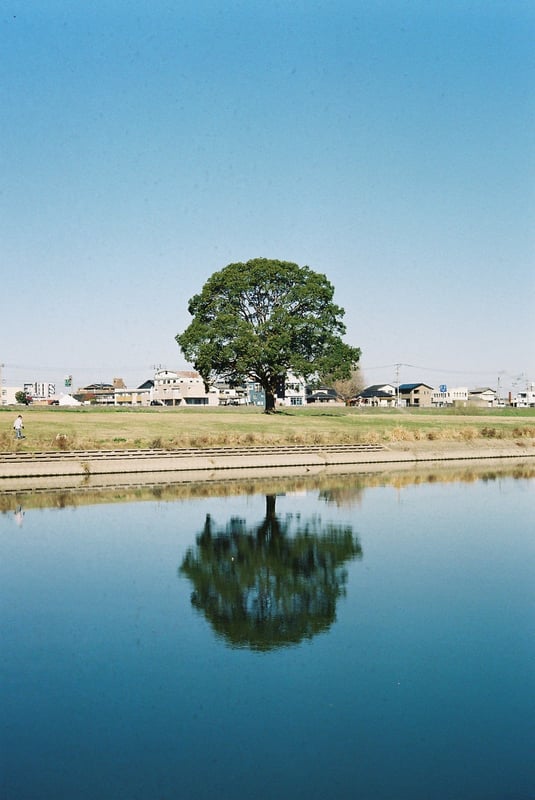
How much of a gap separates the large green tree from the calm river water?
53.5 m

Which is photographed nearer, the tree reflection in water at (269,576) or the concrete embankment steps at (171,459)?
the tree reflection in water at (269,576)

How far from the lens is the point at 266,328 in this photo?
261 ft

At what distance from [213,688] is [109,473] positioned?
104ft

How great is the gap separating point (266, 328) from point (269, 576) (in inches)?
2413

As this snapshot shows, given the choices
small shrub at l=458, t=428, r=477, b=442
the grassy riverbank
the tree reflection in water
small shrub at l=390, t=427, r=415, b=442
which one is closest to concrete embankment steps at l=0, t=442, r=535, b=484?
small shrub at l=390, t=427, r=415, b=442

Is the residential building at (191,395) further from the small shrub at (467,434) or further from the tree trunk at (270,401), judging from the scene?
the small shrub at (467,434)

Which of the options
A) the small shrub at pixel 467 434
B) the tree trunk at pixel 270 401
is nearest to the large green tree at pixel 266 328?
the tree trunk at pixel 270 401

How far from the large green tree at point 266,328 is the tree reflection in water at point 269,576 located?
50840 millimetres

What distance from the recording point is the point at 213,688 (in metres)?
11.8

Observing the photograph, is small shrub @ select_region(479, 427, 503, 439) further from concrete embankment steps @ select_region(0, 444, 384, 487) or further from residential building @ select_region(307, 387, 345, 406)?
residential building @ select_region(307, 387, 345, 406)

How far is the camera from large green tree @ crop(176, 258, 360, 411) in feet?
257

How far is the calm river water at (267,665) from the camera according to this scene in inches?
366

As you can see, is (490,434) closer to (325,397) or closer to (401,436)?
(401,436)

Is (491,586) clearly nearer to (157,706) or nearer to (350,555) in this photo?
(350,555)
